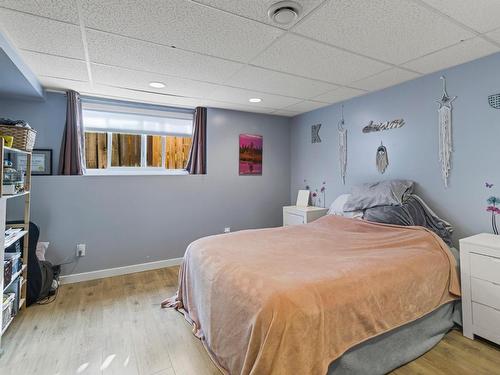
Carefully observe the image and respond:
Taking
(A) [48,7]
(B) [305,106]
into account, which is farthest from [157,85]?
(B) [305,106]

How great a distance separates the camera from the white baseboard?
3.06 meters

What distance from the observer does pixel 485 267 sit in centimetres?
186

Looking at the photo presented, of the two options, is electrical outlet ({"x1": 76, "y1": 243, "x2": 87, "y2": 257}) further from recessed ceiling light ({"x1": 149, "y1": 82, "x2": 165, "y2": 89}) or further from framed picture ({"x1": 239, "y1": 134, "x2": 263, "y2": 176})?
framed picture ({"x1": 239, "y1": 134, "x2": 263, "y2": 176})

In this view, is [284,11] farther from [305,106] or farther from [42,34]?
[305,106]

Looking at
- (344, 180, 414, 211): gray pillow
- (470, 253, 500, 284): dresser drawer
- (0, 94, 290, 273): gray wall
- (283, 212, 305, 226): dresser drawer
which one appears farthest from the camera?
(283, 212, 305, 226): dresser drawer

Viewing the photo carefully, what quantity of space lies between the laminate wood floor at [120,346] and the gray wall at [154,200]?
777 millimetres

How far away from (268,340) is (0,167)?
2.07 metres

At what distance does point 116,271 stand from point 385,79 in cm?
371

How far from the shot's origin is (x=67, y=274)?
10.0 feet

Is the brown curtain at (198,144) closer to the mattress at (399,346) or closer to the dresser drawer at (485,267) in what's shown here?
the mattress at (399,346)

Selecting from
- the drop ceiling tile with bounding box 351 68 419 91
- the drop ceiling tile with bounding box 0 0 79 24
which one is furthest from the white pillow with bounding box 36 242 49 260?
the drop ceiling tile with bounding box 351 68 419 91

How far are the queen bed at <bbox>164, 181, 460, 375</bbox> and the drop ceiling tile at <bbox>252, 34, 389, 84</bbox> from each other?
1467 millimetres

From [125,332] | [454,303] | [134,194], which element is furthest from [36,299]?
[454,303]

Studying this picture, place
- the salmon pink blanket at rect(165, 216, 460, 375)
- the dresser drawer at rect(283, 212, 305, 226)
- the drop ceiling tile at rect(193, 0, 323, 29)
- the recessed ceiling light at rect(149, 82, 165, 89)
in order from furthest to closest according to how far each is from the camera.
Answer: the dresser drawer at rect(283, 212, 305, 226) → the recessed ceiling light at rect(149, 82, 165, 89) → the drop ceiling tile at rect(193, 0, 323, 29) → the salmon pink blanket at rect(165, 216, 460, 375)
